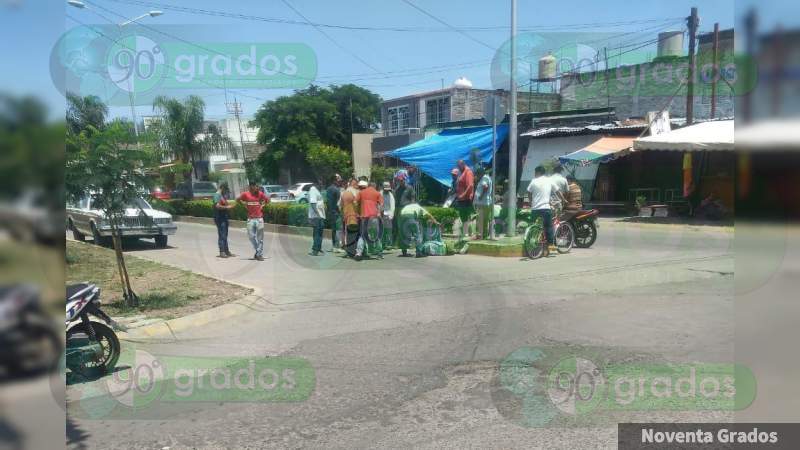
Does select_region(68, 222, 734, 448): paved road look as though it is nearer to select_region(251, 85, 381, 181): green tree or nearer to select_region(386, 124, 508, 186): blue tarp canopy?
select_region(386, 124, 508, 186): blue tarp canopy

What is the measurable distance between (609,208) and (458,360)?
57.9 feet

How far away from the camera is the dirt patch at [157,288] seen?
775 centimetres

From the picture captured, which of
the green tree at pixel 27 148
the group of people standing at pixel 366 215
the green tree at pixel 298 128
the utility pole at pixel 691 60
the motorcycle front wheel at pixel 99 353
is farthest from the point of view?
the green tree at pixel 298 128

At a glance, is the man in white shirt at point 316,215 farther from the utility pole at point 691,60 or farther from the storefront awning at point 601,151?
the utility pole at point 691,60

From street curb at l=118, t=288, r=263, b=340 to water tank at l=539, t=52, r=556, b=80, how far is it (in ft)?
76.2

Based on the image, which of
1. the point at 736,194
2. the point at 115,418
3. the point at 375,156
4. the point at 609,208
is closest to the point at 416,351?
the point at 115,418

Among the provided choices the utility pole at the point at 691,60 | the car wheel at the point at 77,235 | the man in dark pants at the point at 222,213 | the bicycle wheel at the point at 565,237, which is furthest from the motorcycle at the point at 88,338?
the utility pole at the point at 691,60

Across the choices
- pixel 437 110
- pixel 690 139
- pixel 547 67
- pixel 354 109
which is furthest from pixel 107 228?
pixel 354 109

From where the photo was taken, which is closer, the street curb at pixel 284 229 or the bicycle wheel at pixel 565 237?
the bicycle wheel at pixel 565 237

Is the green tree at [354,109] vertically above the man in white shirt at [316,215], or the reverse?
the green tree at [354,109]

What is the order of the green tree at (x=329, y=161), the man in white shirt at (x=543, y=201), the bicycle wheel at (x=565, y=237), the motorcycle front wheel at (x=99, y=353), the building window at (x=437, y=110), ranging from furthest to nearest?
1. the green tree at (x=329, y=161)
2. the building window at (x=437, y=110)
3. the bicycle wheel at (x=565, y=237)
4. the man in white shirt at (x=543, y=201)
5. the motorcycle front wheel at (x=99, y=353)

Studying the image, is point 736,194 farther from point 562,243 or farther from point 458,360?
point 562,243

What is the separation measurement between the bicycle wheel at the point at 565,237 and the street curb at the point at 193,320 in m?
6.40

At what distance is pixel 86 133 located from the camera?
691 centimetres
